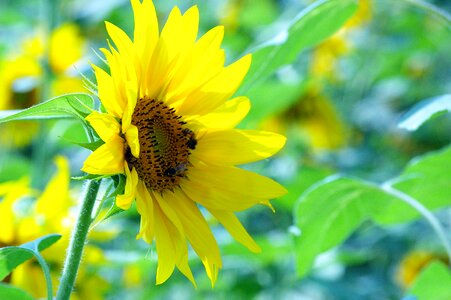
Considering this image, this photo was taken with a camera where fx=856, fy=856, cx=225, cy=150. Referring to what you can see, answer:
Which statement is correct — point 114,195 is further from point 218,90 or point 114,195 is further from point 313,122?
point 313,122

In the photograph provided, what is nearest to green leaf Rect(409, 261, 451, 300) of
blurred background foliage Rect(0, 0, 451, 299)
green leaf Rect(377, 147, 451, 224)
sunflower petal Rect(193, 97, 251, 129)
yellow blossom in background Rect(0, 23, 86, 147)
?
blurred background foliage Rect(0, 0, 451, 299)

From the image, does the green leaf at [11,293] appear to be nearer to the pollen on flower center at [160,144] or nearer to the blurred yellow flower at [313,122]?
the pollen on flower center at [160,144]

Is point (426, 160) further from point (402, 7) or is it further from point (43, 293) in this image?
point (402, 7)

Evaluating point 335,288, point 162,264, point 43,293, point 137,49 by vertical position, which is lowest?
point 335,288

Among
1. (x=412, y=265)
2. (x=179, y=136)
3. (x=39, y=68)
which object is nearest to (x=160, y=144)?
(x=179, y=136)

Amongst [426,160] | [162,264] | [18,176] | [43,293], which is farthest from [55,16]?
[162,264]

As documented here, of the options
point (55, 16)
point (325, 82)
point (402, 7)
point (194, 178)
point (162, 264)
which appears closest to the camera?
point (162, 264)
